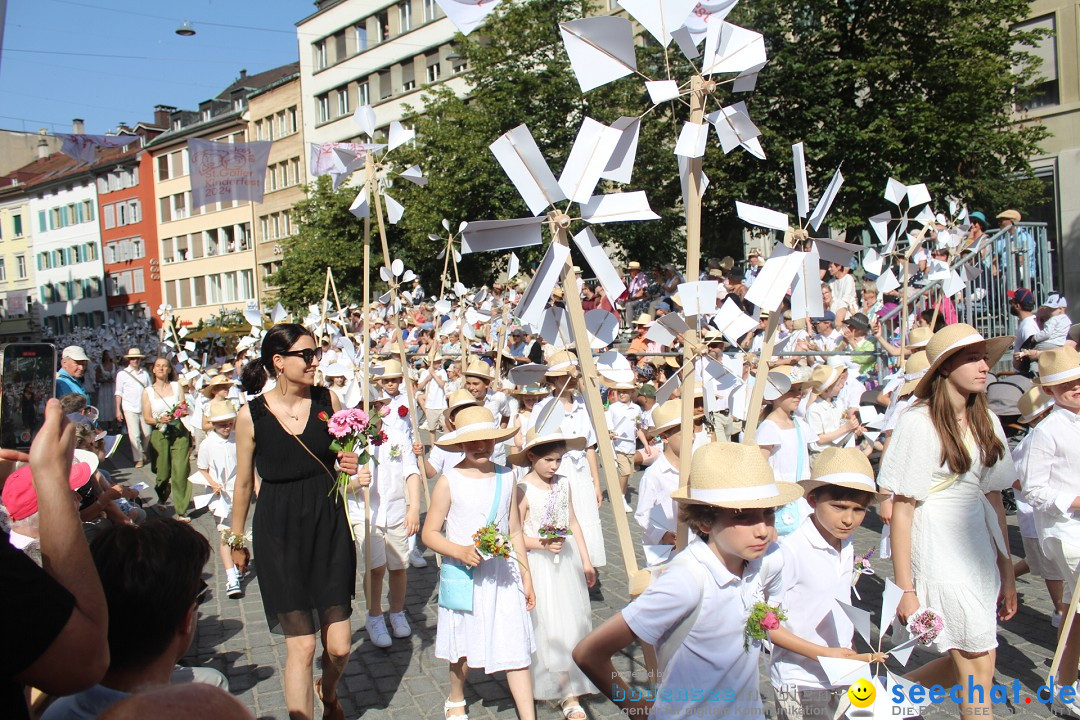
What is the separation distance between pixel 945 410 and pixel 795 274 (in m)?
1.36

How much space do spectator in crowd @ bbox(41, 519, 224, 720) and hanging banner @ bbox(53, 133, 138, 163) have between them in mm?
19506

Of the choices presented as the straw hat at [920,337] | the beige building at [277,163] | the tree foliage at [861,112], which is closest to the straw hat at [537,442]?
the straw hat at [920,337]

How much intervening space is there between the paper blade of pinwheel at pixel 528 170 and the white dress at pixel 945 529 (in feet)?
7.09

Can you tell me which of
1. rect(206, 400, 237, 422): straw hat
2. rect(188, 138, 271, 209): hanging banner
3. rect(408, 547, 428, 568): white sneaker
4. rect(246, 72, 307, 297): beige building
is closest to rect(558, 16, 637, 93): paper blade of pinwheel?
rect(408, 547, 428, 568): white sneaker

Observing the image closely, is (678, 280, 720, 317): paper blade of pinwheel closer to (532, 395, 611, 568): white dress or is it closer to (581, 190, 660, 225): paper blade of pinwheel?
(581, 190, 660, 225): paper blade of pinwheel

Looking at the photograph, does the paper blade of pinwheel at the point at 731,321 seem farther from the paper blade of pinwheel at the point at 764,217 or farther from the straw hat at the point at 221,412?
the straw hat at the point at 221,412

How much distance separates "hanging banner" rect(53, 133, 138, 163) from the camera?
64.3 feet

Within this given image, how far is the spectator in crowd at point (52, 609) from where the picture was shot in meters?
1.74

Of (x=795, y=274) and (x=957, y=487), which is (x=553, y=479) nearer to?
(x=957, y=487)

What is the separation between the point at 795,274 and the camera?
3.05m

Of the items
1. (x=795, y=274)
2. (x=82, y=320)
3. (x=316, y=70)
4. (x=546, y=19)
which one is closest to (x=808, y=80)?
(x=546, y=19)

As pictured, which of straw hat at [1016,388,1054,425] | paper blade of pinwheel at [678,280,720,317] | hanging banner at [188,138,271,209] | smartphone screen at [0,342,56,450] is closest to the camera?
smartphone screen at [0,342,56,450]

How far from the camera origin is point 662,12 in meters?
2.74

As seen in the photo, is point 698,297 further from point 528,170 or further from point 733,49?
point 733,49
